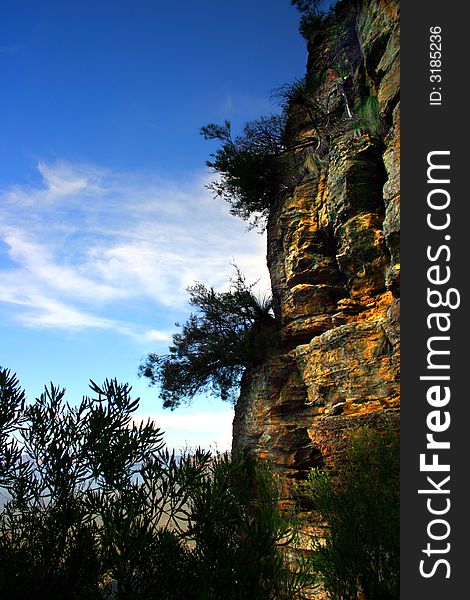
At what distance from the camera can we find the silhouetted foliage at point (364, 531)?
862 cm

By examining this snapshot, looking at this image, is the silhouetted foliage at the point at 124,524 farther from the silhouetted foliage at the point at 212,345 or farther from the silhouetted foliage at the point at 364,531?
the silhouetted foliage at the point at 212,345

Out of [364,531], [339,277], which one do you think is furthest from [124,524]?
[339,277]

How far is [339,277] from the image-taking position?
15.4m

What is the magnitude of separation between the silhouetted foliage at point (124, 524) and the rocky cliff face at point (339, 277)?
7.01m

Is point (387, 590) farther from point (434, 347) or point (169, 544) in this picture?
point (434, 347)

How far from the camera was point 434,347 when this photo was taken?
15.7 ft

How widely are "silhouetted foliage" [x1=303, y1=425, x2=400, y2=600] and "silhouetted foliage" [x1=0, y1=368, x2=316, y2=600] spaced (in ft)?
9.73

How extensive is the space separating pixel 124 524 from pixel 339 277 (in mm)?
11417

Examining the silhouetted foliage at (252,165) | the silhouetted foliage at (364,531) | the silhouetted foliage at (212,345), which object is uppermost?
the silhouetted foliage at (252,165)

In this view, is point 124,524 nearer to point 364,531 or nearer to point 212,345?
point 364,531

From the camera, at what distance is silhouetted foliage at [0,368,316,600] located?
18.0 feet

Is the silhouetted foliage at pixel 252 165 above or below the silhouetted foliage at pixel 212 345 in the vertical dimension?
above

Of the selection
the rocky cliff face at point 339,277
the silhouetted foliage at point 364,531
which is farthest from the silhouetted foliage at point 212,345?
the silhouetted foliage at point 364,531

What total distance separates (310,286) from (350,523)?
25.7 ft
